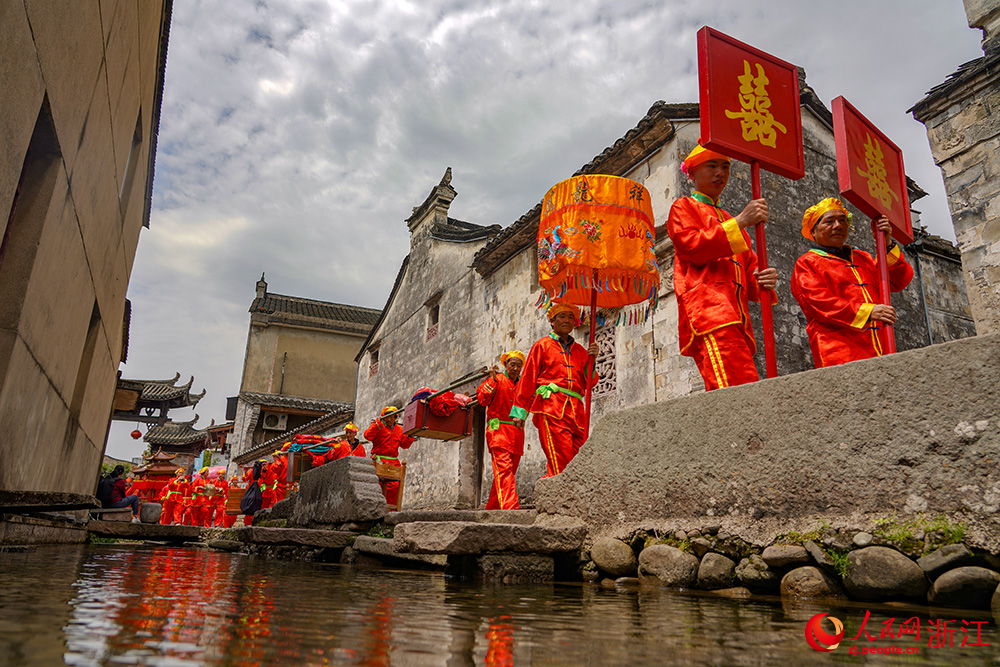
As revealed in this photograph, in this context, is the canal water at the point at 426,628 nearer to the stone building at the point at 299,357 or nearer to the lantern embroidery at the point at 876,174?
the lantern embroidery at the point at 876,174

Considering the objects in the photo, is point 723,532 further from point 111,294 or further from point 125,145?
Answer: point 111,294

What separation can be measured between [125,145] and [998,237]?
28.5 ft

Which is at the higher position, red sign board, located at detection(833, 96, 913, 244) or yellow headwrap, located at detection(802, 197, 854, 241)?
red sign board, located at detection(833, 96, 913, 244)

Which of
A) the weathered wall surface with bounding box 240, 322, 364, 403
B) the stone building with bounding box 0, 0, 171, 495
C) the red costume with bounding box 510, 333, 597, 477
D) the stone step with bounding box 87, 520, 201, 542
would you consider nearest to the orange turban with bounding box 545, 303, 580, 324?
the red costume with bounding box 510, 333, 597, 477

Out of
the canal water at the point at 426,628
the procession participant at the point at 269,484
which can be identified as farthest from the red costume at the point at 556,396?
the procession participant at the point at 269,484

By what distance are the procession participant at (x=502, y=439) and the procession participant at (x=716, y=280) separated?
2738 millimetres

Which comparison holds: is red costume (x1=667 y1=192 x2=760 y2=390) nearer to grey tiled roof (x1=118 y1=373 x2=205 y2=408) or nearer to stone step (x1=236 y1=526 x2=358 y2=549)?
stone step (x1=236 y1=526 x2=358 y2=549)

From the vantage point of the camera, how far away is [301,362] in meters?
30.1

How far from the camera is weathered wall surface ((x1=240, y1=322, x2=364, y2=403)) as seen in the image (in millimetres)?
29250

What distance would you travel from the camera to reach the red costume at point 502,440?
5992mm

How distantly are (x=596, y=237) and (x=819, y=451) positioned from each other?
293 cm

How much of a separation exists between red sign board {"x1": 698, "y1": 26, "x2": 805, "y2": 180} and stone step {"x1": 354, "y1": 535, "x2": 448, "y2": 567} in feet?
9.65

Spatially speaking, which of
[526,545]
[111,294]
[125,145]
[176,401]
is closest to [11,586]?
[526,545]

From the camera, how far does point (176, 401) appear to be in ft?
108
